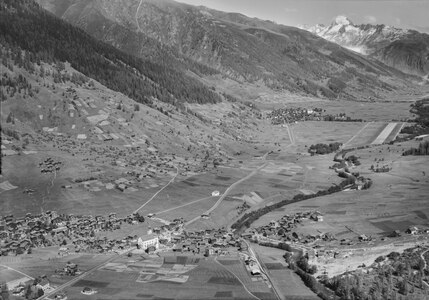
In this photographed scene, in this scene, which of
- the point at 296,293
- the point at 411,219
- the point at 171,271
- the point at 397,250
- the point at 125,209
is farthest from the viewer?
the point at 125,209

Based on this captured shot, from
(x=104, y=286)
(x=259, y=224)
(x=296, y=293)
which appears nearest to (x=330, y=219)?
(x=259, y=224)

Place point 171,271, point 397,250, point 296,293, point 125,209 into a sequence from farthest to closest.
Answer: point 125,209 → point 397,250 → point 171,271 → point 296,293

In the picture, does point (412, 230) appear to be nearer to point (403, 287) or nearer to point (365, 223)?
point (365, 223)

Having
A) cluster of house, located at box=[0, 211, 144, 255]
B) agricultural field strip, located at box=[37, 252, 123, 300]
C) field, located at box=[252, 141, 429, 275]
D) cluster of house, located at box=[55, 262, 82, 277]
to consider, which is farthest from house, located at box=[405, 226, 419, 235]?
cluster of house, located at box=[55, 262, 82, 277]

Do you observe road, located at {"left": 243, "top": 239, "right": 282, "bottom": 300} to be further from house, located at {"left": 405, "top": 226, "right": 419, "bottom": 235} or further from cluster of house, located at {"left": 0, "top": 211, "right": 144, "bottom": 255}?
house, located at {"left": 405, "top": 226, "right": 419, "bottom": 235}

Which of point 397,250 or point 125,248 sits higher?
point 397,250

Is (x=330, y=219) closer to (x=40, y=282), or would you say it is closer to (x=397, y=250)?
(x=397, y=250)
